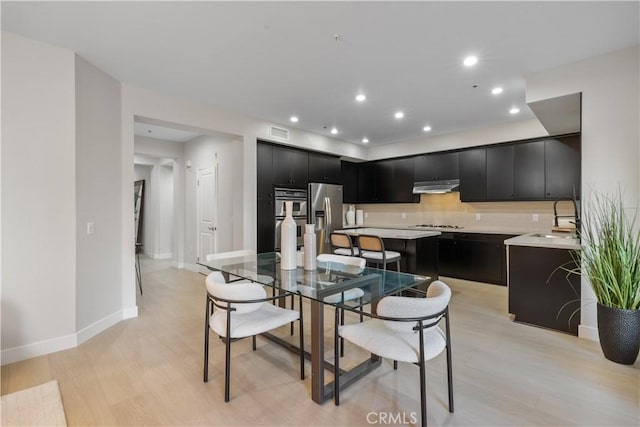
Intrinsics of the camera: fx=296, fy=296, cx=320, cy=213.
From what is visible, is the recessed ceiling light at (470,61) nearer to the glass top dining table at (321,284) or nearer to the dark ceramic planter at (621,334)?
the glass top dining table at (321,284)

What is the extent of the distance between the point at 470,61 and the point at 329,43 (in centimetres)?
136

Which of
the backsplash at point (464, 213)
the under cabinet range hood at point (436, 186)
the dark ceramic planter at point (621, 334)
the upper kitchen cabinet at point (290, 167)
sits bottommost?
the dark ceramic planter at point (621, 334)

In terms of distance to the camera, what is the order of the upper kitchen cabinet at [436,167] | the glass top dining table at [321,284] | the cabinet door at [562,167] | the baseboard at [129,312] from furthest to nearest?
the upper kitchen cabinet at [436,167] < the cabinet door at [562,167] < the baseboard at [129,312] < the glass top dining table at [321,284]

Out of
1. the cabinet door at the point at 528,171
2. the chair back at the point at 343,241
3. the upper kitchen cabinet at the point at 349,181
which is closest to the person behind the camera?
the chair back at the point at 343,241

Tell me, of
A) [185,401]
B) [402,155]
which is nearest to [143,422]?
[185,401]

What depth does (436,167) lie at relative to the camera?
18.5ft

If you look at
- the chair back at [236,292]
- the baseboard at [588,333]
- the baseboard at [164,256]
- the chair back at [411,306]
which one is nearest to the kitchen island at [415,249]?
the baseboard at [588,333]

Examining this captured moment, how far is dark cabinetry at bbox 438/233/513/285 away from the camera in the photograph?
4.68 metres

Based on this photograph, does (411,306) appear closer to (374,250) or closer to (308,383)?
(308,383)

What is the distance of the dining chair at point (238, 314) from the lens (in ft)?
6.11

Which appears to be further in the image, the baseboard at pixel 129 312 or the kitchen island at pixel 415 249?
the kitchen island at pixel 415 249

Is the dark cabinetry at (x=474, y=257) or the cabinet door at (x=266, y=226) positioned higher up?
the cabinet door at (x=266, y=226)

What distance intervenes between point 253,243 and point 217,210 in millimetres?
1225

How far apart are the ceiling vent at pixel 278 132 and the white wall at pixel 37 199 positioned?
8.36 ft
